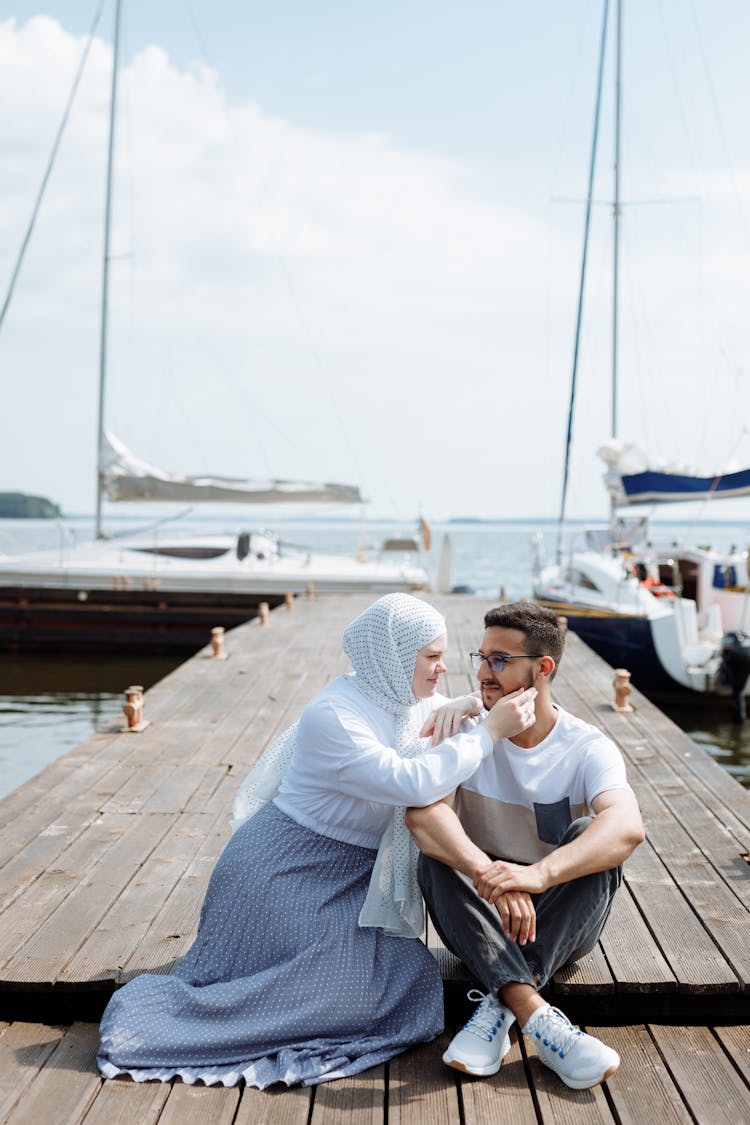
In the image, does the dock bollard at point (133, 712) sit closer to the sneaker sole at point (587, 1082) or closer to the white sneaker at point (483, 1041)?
the white sneaker at point (483, 1041)

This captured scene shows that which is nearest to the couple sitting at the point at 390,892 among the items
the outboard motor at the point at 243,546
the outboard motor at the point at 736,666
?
the outboard motor at the point at 736,666

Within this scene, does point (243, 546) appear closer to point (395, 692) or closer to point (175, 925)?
point (175, 925)

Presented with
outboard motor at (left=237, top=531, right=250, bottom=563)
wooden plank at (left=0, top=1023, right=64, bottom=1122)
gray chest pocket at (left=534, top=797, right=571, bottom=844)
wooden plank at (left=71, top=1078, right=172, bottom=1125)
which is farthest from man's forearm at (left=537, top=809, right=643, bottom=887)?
outboard motor at (left=237, top=531, right=250, bottom=563)

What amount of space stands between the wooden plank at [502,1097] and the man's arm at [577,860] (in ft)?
1.59

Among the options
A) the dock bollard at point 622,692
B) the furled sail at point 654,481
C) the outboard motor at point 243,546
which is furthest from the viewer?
the outboard motor at point 243,546

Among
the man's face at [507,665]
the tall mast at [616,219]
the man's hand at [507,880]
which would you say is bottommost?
the man's hand at [507,880]

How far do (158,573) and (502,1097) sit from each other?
15102mm

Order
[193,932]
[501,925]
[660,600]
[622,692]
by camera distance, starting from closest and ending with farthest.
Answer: [501,925]
[193,932]
[622,692]
[660,600]

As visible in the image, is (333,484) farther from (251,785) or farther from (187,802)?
(251,785)

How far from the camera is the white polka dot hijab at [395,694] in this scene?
2768 mm

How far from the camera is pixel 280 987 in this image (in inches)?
108

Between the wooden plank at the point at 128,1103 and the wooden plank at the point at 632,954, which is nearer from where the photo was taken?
the wooden plank at the point at 128,1103

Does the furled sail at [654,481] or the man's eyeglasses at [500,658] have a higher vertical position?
the furled sail at [654,481]

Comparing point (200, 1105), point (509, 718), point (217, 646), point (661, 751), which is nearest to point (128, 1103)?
point (200, 1105)
